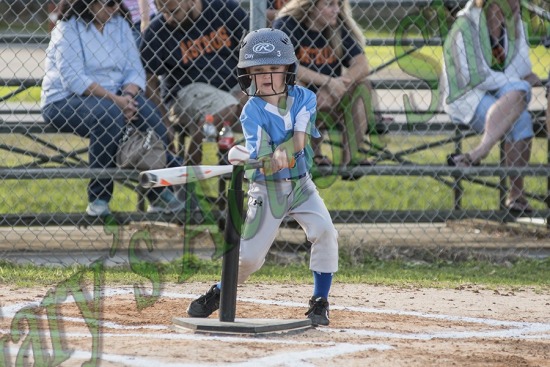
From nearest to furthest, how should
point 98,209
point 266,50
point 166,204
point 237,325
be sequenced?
point 237,325, point 266,50, point 98,209, point 166,204

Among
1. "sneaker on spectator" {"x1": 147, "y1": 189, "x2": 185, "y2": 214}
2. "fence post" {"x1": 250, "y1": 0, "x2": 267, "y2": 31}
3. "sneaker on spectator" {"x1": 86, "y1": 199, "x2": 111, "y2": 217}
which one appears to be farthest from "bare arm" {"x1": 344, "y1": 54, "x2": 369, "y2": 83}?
"sneaker on spectator" {"x1": 86, "y1": 199, "x2": 111, "y2": 217}

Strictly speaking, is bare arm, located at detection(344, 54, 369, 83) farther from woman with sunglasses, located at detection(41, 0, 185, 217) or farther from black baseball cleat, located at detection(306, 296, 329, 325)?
black baseball cleat, located at detection(306, 296, 329, 325)

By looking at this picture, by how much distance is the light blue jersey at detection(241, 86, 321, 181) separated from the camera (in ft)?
15.2

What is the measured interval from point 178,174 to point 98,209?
8.42 feet

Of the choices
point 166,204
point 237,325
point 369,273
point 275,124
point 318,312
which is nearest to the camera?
point 237,325

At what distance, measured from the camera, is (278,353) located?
4.05 m

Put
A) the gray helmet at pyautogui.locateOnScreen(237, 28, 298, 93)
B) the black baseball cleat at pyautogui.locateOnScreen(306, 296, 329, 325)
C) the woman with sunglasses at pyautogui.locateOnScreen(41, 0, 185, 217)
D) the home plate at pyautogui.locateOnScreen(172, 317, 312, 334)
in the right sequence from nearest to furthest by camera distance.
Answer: the home plate at pyautogui.locateOnScreen(172, 317, 312, 334)
the gray helmet at pyautogui.locateOnScreen(237, 28, 298, 93)
the black baseball cleat at pyautogui.locateOnScreen(306, 296, 329, 325)
the woman with sunglasses at pyautogui.locateOnScreen(41, 0, 185, 217)

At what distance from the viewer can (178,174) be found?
4.25 m

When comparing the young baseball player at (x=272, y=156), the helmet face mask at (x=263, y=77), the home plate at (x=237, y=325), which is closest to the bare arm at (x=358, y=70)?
the young baseball player at (x=272, y=156)

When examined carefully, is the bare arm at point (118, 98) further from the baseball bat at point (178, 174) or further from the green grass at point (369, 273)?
the baseball bat at point (178, 174)

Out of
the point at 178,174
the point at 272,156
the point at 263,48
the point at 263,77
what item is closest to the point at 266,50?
the point at 263,48

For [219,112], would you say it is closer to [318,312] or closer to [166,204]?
[166,204]

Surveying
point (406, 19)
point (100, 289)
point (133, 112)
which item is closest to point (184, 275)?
point (100, 289)

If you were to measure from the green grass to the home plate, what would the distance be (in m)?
1.45
